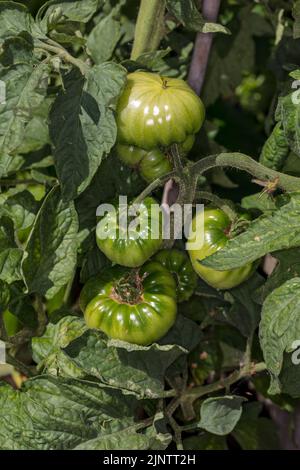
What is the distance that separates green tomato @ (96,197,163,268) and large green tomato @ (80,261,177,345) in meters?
0.06

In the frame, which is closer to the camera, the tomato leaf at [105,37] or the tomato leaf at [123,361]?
the tomato leaf at [123,361]

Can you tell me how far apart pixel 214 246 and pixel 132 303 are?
6.4 inches

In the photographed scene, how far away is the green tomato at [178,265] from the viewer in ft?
4.14

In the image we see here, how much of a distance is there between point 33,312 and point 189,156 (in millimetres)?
449

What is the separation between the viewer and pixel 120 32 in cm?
141

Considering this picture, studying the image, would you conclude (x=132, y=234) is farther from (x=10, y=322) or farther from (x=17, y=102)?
(x=10, y=322)

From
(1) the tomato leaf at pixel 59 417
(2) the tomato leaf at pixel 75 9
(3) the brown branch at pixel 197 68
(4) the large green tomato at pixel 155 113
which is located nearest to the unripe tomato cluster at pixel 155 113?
(4) the large green tomato at pixel 155 113

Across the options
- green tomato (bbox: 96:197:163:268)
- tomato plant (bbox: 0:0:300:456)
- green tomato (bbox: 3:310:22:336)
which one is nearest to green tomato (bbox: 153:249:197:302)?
tomato plant (bbox: 0:0:300:456)

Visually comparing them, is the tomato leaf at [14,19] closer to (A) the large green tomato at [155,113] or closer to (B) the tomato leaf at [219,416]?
(A) the large green tomato at [155,113]

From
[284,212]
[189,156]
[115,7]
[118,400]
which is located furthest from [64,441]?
[115,7]

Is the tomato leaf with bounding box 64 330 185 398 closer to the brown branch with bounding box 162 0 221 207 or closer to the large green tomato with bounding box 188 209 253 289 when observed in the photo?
the large green tomato with bounding box 188 209 253 289

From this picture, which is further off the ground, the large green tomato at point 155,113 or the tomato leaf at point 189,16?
the tomato leaf at point 189,16

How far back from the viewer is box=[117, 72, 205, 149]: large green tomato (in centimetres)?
106
